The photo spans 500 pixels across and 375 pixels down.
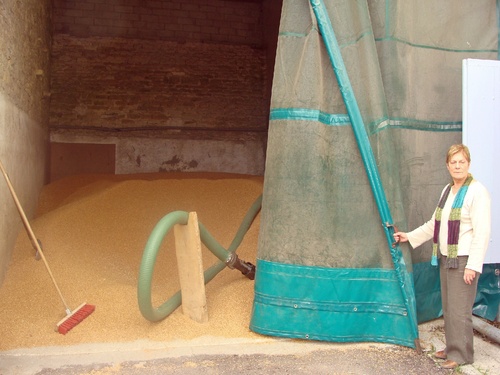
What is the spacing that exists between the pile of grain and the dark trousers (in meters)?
1.22

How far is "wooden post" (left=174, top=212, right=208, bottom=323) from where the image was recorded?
3.72 meters

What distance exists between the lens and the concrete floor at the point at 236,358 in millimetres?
3096

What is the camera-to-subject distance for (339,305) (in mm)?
3434

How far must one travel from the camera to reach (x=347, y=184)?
3.48 m

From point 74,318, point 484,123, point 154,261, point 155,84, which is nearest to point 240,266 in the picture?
point 154,261

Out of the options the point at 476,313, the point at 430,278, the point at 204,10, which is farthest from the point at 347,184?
the point at 204,10

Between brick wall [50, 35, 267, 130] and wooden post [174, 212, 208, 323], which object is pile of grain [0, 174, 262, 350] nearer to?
wooden post [174, 212, 208, 323]

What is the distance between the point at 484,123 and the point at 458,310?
121 cm

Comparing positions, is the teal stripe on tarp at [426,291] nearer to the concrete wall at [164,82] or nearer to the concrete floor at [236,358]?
the concrete floor at [236,358]

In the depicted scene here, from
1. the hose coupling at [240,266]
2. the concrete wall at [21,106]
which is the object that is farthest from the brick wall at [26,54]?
the hose coupling at [240,266]

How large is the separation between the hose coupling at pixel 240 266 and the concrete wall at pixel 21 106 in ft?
5.70

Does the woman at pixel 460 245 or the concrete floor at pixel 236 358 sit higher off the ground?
the woman at pixel 460 245

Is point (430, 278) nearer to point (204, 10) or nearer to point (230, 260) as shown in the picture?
point (230, 260)

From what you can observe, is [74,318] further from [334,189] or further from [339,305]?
[334,189]
